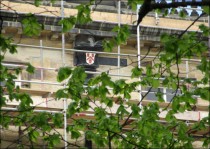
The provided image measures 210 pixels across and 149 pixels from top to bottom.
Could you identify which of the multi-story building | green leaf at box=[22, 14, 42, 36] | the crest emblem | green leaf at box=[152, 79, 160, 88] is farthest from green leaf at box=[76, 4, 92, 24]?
the crest emblem

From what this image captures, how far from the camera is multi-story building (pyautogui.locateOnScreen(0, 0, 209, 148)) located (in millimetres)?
26500

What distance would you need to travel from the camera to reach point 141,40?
28219mm

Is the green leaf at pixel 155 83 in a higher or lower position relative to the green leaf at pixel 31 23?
lower

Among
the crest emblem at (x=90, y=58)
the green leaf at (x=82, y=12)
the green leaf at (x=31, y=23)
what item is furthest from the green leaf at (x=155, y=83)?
the crest emblem at (x=90, y=58)

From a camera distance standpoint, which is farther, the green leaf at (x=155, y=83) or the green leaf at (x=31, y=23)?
the green leaf at (x=155, y=83)

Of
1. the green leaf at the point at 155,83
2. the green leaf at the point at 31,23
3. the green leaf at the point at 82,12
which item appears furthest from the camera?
the green leaf at the point at 155,83

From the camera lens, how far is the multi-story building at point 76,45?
26500mm

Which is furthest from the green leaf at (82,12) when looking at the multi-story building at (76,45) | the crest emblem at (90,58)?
the crest emblem at (90,58)

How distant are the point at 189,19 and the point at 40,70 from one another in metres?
5.27

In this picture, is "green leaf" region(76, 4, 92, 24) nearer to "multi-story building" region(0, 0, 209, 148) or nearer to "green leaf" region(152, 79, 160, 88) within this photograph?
"green leaf" region(152, 79, 160, 88)

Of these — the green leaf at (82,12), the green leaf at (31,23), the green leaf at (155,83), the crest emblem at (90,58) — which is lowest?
the green leaf at (155,83)

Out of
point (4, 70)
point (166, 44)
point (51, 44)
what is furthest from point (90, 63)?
point (166, 44)

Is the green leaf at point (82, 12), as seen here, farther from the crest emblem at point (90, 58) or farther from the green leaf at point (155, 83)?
the crest emblem at point (90, 58)

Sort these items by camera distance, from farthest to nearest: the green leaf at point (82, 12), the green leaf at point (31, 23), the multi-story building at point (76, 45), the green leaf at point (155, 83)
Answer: the multi-story building at point (76, 45)
the green leaf at point (155, 83)
the green leaf at point (82, 12)
the green leaf at point (31, 23)
